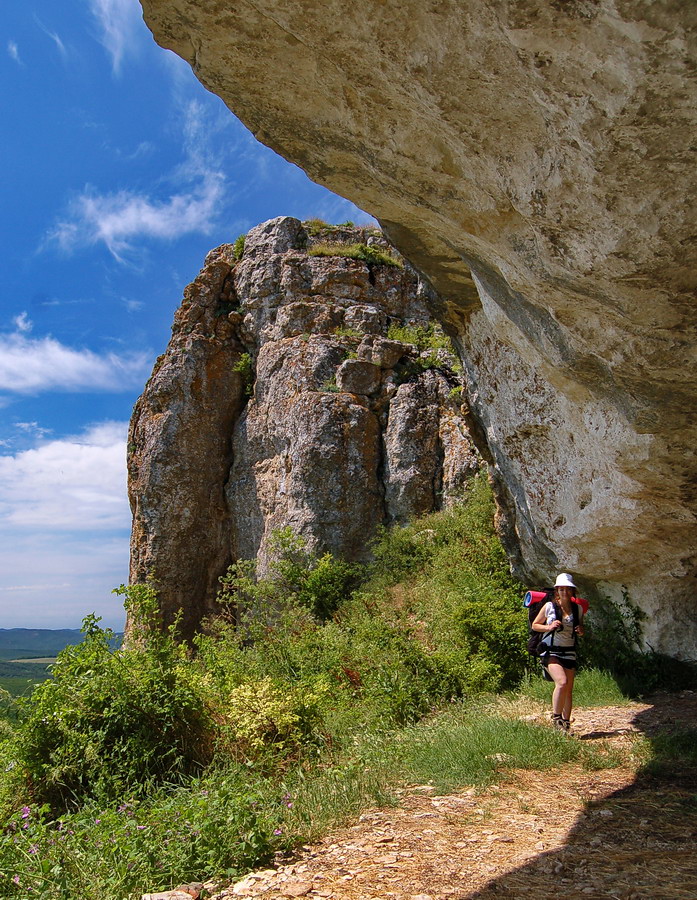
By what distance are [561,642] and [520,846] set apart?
2922mm

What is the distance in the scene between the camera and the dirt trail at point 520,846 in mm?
2947

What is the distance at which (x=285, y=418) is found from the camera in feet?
54.6

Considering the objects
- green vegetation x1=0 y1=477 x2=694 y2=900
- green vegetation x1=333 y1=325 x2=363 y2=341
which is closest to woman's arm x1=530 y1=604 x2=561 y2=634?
green vegetation x1=0 y1=477 x2=694 y2=900

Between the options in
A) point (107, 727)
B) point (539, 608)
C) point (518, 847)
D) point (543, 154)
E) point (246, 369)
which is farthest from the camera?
point (246, 369)

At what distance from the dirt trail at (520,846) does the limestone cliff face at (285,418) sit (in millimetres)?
10646

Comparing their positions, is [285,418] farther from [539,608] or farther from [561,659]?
[561,659]

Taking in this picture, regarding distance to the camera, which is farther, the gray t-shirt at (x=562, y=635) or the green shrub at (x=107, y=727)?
the gray t-shirt at (x=562, y=635)

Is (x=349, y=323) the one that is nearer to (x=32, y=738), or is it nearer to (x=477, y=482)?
(x=477, y=482)

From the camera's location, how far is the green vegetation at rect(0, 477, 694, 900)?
338 centimetres

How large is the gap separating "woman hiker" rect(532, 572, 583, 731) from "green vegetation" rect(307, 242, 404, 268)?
14.3 m

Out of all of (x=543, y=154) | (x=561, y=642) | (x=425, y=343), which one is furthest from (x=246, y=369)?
(x=543, y=154)

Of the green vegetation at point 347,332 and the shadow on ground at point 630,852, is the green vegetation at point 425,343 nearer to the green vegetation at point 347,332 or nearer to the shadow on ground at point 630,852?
the green vegetation at point 347,332

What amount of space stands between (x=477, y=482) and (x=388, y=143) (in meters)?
10.6

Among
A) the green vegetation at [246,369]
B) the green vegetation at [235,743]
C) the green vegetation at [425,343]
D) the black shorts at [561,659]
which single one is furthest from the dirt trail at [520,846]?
the green vegetation at [246,369]
